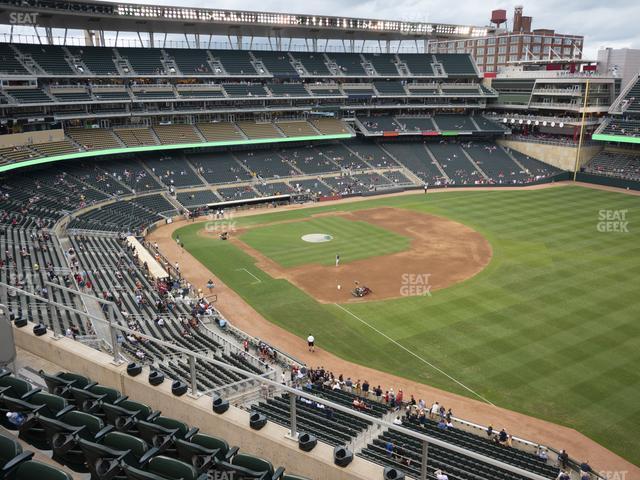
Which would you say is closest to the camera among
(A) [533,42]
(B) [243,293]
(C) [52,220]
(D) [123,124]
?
(B) [243,293]

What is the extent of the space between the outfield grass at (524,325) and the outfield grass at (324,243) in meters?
3.56

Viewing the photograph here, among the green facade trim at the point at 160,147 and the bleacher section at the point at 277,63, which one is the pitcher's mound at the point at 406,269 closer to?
the green facade trim at the point at 160,147

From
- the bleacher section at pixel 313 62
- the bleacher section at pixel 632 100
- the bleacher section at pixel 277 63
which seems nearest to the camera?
the bleacher section at pixel 632 100

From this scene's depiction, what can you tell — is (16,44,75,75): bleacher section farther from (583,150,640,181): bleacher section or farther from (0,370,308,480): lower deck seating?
(583,150,640,181): bleacher section

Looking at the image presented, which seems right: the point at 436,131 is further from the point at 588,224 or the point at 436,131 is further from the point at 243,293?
the point at 243,293

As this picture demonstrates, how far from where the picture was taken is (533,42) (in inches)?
4710

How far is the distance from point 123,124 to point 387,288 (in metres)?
48.8

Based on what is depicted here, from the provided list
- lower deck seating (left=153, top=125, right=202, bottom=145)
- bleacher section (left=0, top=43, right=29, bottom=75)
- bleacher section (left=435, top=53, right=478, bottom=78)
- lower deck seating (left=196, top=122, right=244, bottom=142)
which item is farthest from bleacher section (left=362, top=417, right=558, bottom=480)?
bleacher section (left=435, top=53, right=478, bottom=78)

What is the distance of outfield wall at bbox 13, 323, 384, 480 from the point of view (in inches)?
298

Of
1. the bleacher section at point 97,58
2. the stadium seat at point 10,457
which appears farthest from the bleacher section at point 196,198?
the stadium seat at point 10,457

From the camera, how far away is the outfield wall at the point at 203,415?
7.56 m

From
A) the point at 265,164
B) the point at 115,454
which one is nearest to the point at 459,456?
the point at 115,454

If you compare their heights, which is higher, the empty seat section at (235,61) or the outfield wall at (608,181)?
the empty seat section at (235,61)

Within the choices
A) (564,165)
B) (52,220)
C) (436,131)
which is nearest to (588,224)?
(564,165)
